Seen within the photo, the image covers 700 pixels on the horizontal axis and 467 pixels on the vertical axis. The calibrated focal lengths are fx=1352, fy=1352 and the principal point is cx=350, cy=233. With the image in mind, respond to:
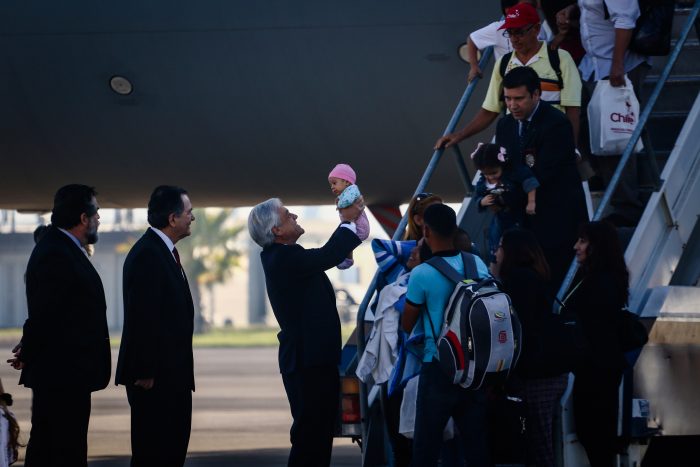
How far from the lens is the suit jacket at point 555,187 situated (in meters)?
6.28

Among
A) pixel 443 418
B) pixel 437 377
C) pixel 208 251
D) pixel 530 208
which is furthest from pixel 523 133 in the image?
pixel 208 251

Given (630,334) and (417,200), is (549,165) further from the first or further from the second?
(630,334)

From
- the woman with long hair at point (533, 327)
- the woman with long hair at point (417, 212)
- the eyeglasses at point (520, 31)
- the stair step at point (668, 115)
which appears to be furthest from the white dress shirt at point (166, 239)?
the stair step at point (668, 115)

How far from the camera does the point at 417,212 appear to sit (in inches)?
242

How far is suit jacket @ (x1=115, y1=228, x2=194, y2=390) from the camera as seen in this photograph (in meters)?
5.87

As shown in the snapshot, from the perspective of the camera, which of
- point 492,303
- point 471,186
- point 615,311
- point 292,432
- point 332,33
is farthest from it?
point 332,33

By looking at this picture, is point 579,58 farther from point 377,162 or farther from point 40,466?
point 40,466

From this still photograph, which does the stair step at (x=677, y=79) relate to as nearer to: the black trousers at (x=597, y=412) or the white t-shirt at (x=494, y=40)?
the white t-shirt at (x=494, y=40)


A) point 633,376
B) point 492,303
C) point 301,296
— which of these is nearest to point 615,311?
point 633,376

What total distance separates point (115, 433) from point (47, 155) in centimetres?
336

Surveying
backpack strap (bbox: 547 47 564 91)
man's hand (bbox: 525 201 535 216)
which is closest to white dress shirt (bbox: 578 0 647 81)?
backpack strap (bbox: 547 47 564 91)

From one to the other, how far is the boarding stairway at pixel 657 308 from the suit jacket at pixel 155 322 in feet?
2.64

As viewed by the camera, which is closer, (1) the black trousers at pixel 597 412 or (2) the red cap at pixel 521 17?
(1) the black trousers at pixel 597 412

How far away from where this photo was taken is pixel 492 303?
208 inches
